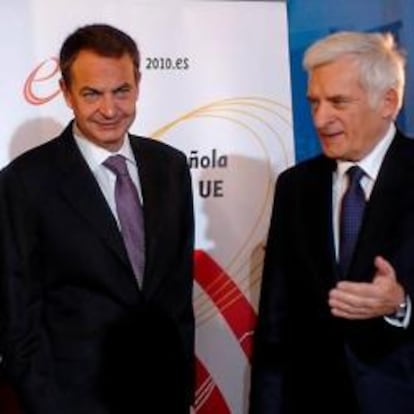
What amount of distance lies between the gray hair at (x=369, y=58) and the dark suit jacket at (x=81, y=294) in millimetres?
570

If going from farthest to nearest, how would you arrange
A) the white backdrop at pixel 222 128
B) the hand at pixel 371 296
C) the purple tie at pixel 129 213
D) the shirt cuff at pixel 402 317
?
the white backdrop at pixel 222 128 → the purple tie at pixel 129 213 → the shirt cuff at pixel 402 317 → the hand at pixel 371 296

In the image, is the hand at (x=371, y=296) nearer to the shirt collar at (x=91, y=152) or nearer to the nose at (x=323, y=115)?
the nose at (x=323, y=115)

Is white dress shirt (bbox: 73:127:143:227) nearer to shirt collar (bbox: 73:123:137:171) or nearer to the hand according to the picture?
shirt collar (bbox: 73:123:137:171)

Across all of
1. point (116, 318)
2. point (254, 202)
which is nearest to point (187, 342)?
point (116, 318)

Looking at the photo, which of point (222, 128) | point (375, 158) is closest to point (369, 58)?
point (375, 158)

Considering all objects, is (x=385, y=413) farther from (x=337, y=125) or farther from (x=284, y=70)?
(x=284, y=70)

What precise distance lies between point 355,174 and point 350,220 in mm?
121

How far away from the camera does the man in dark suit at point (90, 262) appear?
1875 millimetres

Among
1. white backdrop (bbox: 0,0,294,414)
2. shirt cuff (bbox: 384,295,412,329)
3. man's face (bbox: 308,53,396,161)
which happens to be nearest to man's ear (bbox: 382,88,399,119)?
man's face (bbox: 308,53,396,161)

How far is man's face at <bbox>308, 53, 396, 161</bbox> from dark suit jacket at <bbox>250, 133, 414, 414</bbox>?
66mm

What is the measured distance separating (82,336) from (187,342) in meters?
0.34

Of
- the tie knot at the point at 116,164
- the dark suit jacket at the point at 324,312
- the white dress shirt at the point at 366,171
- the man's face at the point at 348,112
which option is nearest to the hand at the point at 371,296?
the dark suit jacket at the point at 324,312

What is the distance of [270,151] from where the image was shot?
8.96 feet

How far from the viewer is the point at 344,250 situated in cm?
185
